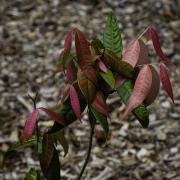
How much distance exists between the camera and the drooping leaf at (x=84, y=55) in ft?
4.33

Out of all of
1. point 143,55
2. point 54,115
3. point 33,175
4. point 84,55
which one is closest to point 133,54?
point 143,55

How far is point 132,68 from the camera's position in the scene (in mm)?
1342

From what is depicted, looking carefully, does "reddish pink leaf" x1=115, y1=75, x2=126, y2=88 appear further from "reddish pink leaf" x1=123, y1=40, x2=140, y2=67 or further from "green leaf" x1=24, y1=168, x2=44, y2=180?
"green leaf" x1=24, y1=168, x2=44, y2=180

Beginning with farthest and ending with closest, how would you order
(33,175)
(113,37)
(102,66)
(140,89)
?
(33,175) < (113,37) < (102,66) < (140,89)

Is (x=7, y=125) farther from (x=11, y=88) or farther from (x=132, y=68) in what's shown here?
(x=132, y=68)

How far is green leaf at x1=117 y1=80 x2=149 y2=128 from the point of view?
1375 mm

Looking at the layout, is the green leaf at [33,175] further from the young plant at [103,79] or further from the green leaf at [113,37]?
the green leaf at [113,37]

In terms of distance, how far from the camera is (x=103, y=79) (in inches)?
56.1

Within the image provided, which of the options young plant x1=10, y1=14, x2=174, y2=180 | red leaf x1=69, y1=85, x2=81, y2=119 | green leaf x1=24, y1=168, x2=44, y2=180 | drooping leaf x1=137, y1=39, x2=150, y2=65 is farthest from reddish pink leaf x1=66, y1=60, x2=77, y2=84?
green leaf x1=24, y1=168, x2=44, y2=180

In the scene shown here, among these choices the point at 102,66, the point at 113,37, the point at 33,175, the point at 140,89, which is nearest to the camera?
the point at 140,89

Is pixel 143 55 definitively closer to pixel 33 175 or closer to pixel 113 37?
pixel 113 37

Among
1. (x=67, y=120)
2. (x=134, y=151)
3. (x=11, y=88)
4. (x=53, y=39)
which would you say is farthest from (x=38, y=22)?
(x=67, y=120)

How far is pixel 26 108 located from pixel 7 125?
0.65ft

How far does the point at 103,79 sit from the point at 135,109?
139mm
